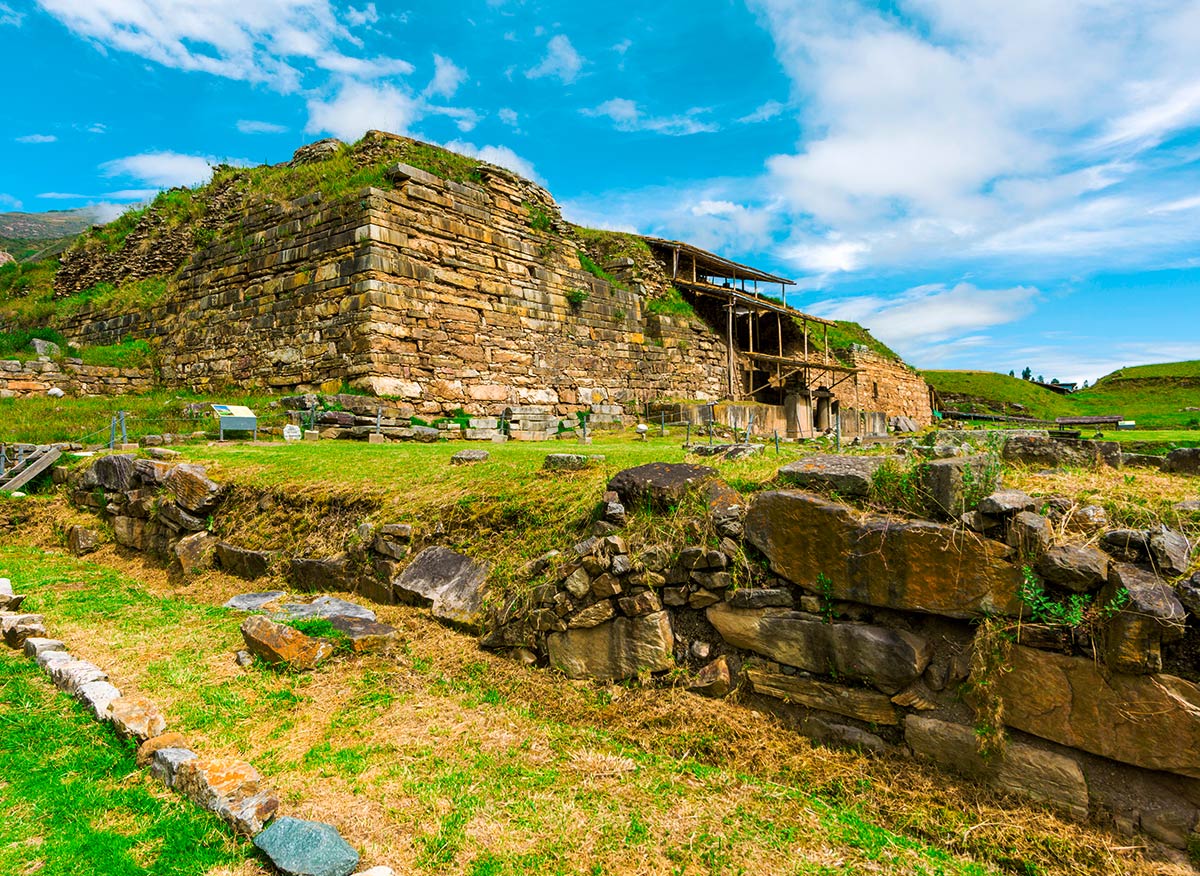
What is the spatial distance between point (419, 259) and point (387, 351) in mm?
2323

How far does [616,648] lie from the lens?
14.6ft

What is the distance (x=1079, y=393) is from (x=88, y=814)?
5312 cm

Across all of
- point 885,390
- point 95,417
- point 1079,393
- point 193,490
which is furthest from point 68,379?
point 1079,393

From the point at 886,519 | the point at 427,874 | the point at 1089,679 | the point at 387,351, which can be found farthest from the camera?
the point at 387,351

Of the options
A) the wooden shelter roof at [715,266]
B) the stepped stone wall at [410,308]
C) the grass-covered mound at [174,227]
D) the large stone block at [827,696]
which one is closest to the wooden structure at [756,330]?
the wooden shelter roof at [715,266]

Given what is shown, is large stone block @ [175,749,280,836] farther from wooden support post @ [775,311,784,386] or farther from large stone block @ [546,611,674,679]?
wooden support post @ [775,311,784,386]

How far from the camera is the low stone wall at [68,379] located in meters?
13.7

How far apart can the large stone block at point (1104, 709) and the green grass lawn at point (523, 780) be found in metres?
0.44

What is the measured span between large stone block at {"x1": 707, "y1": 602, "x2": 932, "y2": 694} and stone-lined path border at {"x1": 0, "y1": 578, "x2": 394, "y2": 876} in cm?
239

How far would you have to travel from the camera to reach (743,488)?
4.79 meters

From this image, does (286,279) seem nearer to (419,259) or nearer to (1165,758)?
(419,259)

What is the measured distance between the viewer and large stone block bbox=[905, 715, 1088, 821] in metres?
3.11

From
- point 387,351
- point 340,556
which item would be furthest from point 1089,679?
point 387,351

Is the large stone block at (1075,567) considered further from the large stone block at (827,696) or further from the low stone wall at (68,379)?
the low stone wall at (68,379)
